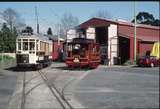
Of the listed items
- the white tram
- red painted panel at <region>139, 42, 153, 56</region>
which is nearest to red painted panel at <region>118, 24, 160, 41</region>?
red painted panel at <region>139, 42, 153, 56</region>

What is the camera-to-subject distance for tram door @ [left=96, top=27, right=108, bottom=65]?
190 feet

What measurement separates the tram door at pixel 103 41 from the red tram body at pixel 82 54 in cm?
1526

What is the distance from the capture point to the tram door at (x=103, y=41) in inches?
2286

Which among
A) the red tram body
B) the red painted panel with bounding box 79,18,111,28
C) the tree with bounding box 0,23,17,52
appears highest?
the red painted panel with bounding box 79,18,111,28

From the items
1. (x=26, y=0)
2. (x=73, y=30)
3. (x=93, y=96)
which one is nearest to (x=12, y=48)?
(x=73, y=30)

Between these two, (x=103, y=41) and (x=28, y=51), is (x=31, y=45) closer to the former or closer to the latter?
(x=28, y=51)

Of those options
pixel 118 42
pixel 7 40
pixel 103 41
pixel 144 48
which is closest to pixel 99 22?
pixel 103 41

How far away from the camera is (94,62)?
41188mm

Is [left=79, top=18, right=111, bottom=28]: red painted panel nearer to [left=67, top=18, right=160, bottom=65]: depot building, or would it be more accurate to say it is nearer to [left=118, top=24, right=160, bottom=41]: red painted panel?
[left=67, top=18, right=160, bottom=65]: depot building

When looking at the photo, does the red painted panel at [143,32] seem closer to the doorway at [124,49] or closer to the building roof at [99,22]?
the building roof at [99,22]

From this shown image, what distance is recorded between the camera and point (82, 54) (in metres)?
40.2

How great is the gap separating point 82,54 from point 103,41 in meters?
22.0

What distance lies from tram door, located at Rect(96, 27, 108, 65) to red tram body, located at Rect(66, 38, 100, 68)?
15.3 metres

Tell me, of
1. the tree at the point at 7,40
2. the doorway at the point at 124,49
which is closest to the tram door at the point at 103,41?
the doorway at the point at 124,49
